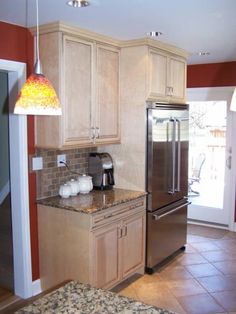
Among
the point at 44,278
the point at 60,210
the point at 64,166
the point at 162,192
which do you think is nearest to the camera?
the point at 60,210

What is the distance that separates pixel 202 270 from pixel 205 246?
741mm

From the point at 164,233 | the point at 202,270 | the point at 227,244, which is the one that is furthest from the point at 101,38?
the point at 227,244

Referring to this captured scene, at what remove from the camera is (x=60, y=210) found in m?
3.11

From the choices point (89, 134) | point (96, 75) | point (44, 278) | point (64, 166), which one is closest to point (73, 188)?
point (64, 166)

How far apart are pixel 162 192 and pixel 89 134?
106cm

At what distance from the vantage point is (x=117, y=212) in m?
3.26

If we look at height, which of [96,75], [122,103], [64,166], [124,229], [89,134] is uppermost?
[96,75]

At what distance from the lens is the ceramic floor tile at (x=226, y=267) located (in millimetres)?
3855

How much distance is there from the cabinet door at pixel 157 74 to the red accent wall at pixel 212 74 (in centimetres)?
157

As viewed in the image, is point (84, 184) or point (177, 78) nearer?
point (84, 184)

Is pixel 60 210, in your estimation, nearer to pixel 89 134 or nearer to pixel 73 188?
pixel 73 188

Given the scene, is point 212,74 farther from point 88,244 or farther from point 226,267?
point 88,244

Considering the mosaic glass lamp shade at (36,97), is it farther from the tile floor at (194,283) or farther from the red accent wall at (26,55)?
the tile floor at (194,283)

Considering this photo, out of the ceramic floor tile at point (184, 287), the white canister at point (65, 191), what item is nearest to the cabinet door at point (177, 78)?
the white canister at point (65, 191)
